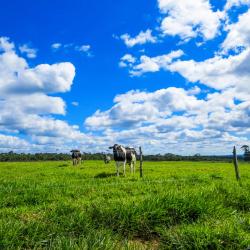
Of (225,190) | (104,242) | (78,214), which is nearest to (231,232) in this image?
(104,242)

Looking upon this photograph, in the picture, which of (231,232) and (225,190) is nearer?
(231,232)

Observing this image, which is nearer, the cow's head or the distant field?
the distant field

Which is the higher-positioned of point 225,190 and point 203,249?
point 225,190

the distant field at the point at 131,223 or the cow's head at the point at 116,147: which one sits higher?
the cow's head at the point at 116,147

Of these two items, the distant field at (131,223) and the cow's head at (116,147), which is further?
the cow's head at (116,147)

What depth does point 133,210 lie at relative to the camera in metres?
9.98

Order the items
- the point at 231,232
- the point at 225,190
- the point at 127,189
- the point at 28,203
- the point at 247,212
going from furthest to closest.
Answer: the point at 127,189, the point at 225,190, the point at 28,203, the point at 247,212, the point at 231,232

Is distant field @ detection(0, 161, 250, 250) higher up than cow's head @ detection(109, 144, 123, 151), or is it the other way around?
cow's head @ detection(109, 144, 123, 151)

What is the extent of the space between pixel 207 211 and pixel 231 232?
2212mm

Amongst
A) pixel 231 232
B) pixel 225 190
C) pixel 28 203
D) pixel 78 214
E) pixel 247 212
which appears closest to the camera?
pixel 231 232

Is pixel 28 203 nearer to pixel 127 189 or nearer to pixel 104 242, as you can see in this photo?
pixel 127 189

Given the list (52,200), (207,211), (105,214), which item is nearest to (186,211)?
(207,211)

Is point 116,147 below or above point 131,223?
above

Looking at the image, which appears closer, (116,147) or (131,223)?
(131,223)
